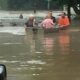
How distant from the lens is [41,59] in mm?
14133

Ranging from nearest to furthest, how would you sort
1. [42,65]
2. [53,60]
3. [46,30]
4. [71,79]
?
[71,79], [42,65], [53,60], [46,30]

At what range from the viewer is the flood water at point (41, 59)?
37.3ft

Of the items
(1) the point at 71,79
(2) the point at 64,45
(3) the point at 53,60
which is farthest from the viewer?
(2) the point at 64,45

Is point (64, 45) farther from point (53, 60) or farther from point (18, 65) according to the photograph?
point (18, 65)

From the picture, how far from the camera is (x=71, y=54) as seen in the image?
50.0 ft

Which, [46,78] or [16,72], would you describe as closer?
[46,78]

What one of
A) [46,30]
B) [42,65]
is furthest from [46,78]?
[46,30]

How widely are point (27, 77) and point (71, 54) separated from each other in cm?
442

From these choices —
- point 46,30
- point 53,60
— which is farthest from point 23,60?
point 46,30

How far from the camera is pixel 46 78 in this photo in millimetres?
10922

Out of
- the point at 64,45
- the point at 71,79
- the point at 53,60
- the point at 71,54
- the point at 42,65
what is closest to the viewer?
the point at 71,79

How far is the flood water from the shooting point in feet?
37.3

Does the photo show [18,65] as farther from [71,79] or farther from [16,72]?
[71,79]

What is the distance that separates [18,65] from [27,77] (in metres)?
1.95
